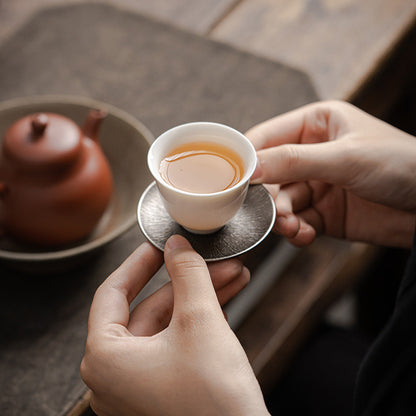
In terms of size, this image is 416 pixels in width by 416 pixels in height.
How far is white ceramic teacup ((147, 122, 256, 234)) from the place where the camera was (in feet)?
2.05

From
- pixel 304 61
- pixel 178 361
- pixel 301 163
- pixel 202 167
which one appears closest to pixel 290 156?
pixel 301 163

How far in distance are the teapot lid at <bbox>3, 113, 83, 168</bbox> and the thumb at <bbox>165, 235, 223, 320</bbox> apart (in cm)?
24

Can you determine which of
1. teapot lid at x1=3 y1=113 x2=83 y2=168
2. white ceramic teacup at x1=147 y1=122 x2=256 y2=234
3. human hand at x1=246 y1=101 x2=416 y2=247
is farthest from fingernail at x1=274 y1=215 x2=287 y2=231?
teapot lid at x1=3 y1=113 x2=83 y2=168

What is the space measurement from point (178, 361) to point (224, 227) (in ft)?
0.77

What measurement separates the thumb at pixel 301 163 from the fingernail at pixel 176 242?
175mm

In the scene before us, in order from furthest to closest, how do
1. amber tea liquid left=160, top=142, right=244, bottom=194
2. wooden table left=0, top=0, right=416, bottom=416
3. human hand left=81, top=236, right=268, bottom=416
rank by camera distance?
wooden table left=0, top=0, right=416, bottom=416, amber tea liquid left=160, top=142, right=244, bottom=194, human hand left=81, top=236, right=268, bottom=416

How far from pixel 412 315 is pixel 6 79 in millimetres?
980

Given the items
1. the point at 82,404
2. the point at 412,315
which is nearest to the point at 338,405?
the point at 412,315

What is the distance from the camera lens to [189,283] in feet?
2.04

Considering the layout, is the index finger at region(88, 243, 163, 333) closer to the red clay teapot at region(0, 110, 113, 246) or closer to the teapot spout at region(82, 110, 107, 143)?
the red clay teapot at region(0, 110, 113, 246)

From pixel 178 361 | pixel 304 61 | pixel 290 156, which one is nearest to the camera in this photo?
pixel 178 361

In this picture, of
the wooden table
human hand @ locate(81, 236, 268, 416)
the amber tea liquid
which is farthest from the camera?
the wooden table

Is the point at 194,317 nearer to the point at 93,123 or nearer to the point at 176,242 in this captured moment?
the point at 176,242

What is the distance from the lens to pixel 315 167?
2.70 ft
